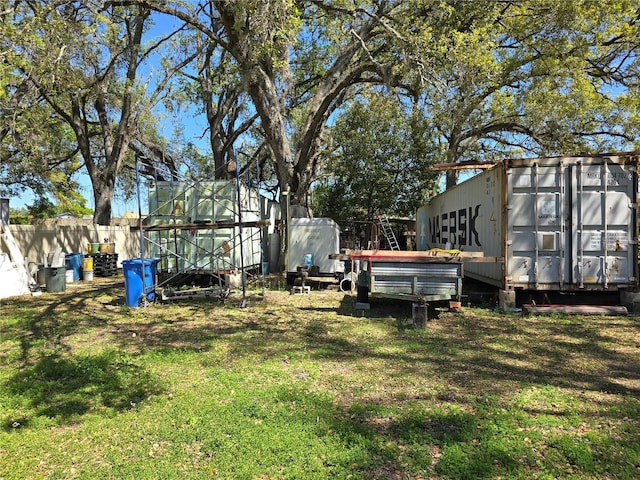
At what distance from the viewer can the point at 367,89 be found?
2016 cm

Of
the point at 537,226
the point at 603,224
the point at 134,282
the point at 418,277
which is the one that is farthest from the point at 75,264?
the point at 603,224

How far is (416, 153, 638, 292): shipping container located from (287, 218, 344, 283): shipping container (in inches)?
208

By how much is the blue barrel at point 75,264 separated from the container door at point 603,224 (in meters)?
15.7

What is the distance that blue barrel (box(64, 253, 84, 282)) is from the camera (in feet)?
50.5

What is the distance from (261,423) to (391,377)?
1810 mm

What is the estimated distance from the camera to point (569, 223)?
27.3 feet

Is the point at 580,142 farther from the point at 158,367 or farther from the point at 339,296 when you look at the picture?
the point at 158,367

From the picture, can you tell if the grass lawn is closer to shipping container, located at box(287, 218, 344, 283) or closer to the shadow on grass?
the shadow on grass

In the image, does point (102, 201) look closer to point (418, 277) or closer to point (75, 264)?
point (75, 264)

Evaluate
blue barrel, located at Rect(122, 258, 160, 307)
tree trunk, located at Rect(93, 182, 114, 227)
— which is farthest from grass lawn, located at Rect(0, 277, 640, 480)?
tree trunk, located at Rect(93, 182, 114, 227)

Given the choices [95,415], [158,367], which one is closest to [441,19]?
[158,367]

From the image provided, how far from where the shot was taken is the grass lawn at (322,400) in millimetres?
3303

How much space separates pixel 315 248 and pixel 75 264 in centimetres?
929

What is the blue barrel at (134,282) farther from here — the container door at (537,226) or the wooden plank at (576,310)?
the wooden plank at (576,310)
